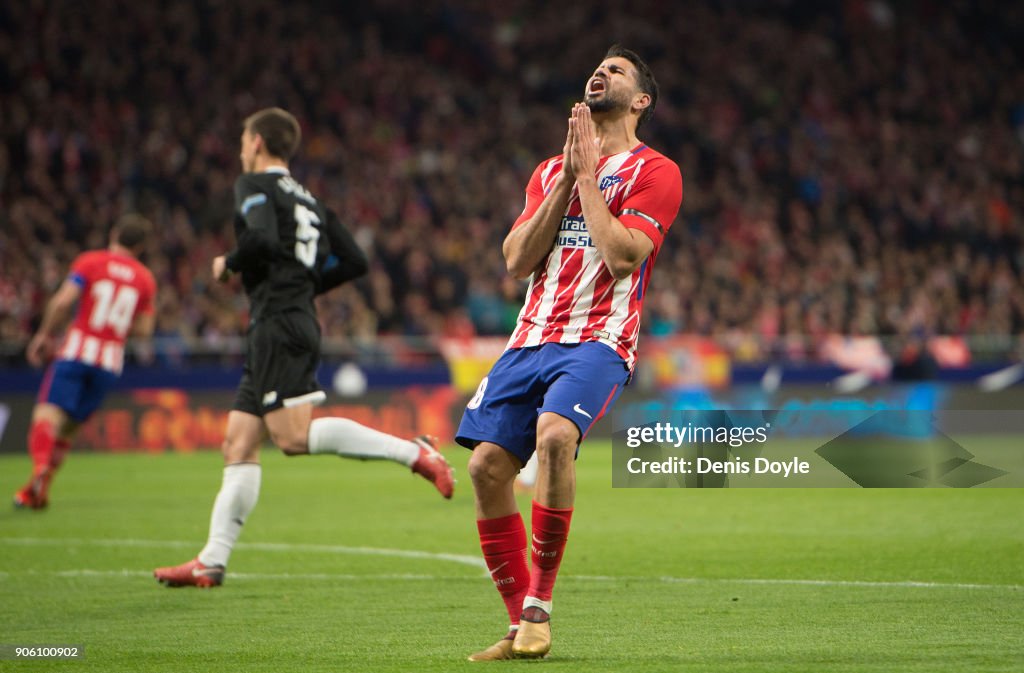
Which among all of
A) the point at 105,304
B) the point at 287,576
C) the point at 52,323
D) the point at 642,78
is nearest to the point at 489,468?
the point at 642,78

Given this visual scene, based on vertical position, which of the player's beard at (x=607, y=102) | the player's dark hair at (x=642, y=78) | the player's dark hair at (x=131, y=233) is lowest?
the player's beard at (x=607, y=102)

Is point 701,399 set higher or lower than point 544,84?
lower

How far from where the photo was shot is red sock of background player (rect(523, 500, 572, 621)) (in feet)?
16.0

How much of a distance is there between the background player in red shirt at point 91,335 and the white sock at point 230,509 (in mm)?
4281

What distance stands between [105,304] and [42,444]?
116cm

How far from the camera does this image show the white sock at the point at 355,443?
7012mm

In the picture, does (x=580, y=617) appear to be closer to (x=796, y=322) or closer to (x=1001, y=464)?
(x=1001, y=464)

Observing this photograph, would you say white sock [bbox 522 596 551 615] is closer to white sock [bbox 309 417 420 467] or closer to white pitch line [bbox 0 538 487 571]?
white sock [bbox 309 417 420 467]

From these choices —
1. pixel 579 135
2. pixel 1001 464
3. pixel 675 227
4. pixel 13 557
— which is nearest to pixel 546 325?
pixel 579 135

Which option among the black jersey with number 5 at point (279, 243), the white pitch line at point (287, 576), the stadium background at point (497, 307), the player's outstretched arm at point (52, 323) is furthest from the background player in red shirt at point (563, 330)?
the player's outstretched arm at point (52, 323)

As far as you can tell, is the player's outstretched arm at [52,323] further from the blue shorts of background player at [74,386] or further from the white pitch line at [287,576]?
the white pitch line at [287,576]

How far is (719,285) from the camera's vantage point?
24844 millimetres

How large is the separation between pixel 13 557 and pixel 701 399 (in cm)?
1310

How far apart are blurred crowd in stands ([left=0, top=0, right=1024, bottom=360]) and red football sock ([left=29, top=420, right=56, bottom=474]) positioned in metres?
7.28
